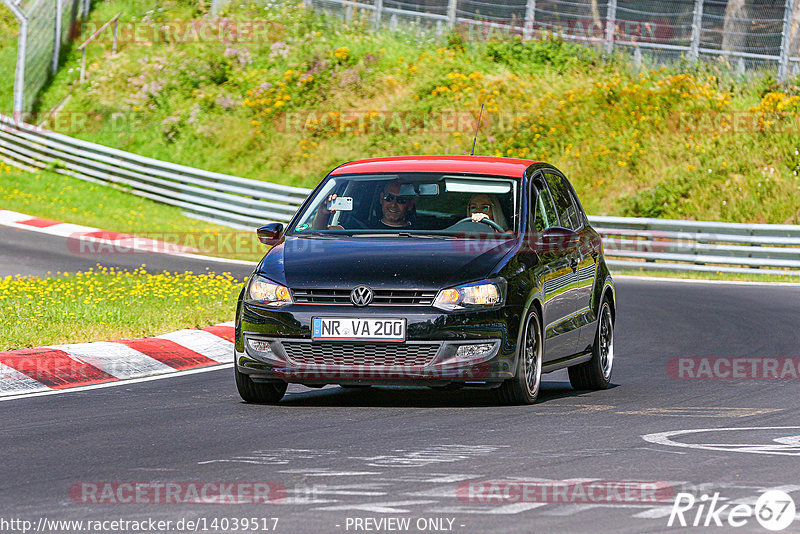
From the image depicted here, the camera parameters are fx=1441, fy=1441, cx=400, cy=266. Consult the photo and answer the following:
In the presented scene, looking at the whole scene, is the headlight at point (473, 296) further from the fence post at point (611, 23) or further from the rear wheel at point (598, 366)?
the fence post at point (611, 23)

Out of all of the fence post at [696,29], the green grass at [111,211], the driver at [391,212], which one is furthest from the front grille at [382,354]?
the fence post at [696,29]

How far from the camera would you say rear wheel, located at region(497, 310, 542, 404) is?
8961 mm

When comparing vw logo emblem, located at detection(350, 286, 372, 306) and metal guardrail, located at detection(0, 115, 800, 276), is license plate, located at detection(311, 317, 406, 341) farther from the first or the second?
metal guardrail, located at detection(0, 115, 800, 276)

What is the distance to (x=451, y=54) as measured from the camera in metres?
36.1

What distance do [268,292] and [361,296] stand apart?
0.64 m

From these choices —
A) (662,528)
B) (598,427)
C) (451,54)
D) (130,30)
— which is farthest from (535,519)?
(130,30)

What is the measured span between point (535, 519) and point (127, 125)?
32.2m

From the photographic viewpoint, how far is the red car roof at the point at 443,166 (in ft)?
33.2

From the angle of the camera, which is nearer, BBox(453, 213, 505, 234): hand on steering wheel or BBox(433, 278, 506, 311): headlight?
BBox(433, 278, 506, 311): headlight

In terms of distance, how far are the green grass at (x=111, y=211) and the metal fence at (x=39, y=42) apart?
4.32 metres

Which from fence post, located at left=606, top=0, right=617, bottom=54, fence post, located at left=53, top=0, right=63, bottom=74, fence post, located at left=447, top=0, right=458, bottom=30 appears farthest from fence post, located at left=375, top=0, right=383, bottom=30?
fence post, located at left=53, top=0, right=63, bottom=74

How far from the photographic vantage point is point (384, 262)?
8.85 metres

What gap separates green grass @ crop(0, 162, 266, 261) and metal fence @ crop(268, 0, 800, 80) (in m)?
10.1

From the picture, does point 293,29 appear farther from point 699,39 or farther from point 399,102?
point 699,39
